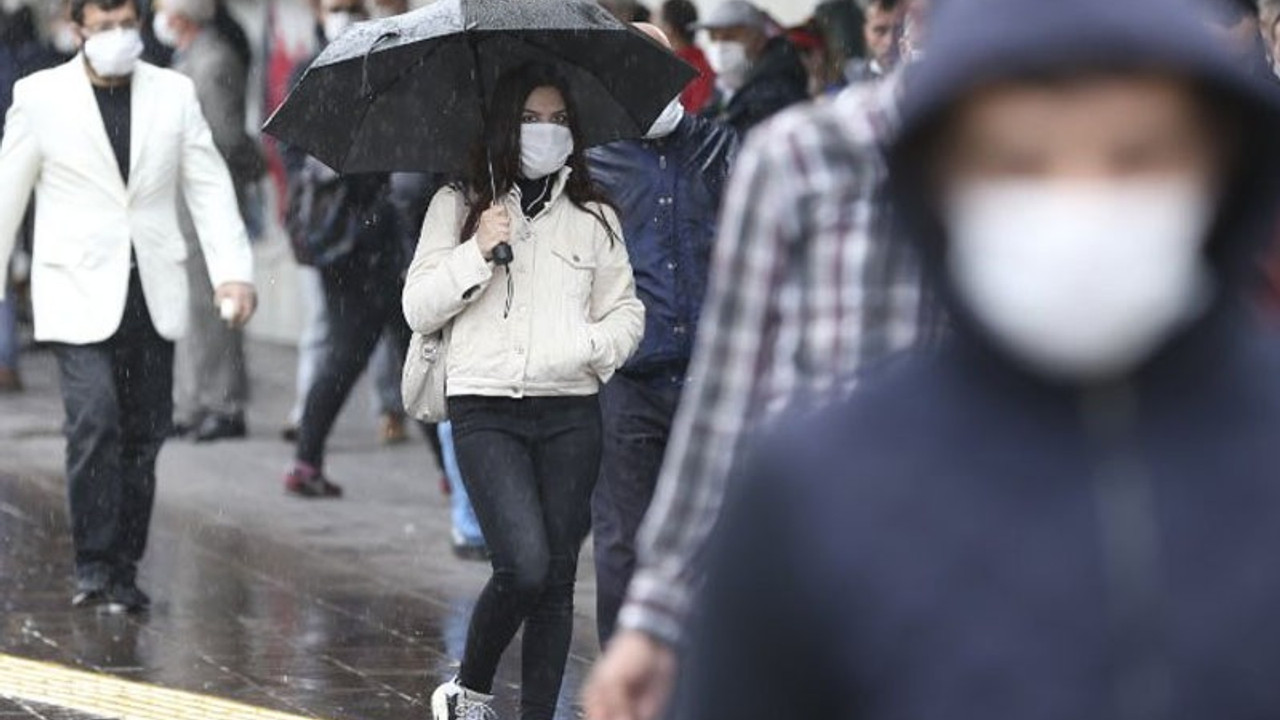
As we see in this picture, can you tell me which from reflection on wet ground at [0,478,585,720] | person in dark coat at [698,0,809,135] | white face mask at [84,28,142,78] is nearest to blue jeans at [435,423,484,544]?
reflection on wet ground at [0,478,585,720]

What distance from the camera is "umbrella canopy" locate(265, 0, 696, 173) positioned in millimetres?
7293

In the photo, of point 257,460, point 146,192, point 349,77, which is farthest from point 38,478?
point 349,77

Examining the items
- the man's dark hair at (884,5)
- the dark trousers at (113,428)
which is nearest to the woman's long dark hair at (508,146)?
the dark trousers at (113,428)

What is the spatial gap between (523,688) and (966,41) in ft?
16.7

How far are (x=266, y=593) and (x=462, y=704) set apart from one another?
2832 millimetres

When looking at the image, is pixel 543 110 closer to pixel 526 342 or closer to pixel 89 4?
pixel 526 342

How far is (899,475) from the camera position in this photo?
212cm

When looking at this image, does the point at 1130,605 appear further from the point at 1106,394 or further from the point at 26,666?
the point at 26,666

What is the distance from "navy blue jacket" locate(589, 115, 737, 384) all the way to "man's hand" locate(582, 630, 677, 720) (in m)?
4.50

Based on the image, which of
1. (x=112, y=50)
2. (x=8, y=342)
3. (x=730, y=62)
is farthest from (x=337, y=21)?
(x=8, y=342)

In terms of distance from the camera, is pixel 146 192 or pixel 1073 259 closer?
pixel 1073 259

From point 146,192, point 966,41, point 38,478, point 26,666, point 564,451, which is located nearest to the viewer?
point 966,41

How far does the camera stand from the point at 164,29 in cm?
1528

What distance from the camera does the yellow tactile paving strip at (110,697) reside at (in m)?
7.71
